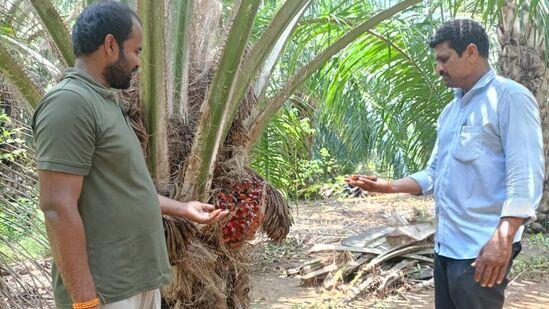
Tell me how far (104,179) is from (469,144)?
54.0 inches

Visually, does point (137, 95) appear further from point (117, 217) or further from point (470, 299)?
point (470, 299)

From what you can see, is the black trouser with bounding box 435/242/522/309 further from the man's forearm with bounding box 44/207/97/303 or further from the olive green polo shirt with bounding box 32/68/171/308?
the man's forearm with bounding box 44/207/97/303

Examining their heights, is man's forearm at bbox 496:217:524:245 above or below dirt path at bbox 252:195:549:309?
above

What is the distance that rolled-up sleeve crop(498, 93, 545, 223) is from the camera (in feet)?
7.35

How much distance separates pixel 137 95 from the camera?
294 cm

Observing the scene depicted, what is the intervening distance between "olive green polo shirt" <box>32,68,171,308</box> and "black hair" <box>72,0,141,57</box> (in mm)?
100

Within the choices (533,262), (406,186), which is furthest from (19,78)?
(533,262)

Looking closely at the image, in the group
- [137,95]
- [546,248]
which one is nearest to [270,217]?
[137,95]

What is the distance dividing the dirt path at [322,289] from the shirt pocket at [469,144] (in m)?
1.92

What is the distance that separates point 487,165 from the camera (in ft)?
7.85

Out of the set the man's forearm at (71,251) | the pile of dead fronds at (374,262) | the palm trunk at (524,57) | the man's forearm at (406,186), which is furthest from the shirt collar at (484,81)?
the palm trunk at (524,57)

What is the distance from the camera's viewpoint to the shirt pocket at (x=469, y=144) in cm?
241

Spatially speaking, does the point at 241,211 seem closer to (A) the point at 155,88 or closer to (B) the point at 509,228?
(A) the point at 155,88

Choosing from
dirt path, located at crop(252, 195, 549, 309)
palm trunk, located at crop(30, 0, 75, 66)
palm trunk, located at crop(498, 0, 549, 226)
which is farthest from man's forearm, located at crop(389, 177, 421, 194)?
palm trunk, located at crop(498, 0, 549, 226)
